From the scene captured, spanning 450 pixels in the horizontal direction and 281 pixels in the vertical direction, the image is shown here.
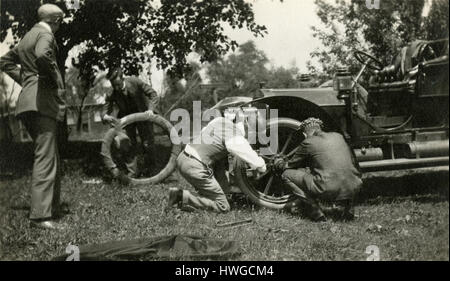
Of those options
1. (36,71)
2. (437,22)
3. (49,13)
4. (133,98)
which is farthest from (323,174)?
(133,98)

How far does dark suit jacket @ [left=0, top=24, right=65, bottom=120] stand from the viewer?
4359 millimetres

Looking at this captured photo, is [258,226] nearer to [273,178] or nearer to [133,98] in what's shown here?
[273,178]

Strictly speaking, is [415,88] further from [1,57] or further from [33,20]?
[33,20]

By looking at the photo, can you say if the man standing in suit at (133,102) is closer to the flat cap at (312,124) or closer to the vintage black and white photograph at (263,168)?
the vintage black and white photograph at (263,168)

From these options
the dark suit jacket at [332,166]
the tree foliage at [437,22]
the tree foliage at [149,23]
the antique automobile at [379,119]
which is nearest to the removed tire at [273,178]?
the antique automobile at [379,119]

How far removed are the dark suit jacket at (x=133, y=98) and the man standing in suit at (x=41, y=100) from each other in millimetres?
2430

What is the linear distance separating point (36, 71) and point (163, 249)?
2.21m

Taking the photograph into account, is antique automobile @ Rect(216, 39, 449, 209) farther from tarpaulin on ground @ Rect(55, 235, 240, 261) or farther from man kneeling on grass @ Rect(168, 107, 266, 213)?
tarpaulin on ground @ Rect(55, 235, 240, 261)

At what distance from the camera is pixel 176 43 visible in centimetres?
900

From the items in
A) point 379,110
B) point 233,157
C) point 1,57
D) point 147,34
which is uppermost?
point 147,34

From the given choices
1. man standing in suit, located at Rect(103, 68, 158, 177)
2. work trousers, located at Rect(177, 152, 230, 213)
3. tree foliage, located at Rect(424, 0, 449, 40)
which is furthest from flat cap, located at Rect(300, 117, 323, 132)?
man standing in suit, located at Rect(103, 68, 158, 177)

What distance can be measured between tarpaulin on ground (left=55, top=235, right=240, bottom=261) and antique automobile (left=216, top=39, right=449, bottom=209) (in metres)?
1.41

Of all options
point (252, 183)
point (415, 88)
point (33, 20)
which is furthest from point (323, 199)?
point (33, 20)
